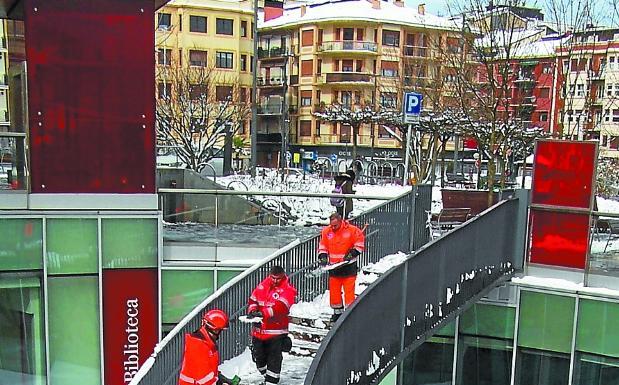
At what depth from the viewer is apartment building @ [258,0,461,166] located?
57.7m

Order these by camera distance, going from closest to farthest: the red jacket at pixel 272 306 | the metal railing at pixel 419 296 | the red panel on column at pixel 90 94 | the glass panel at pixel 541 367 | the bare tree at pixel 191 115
Result: the metal railing at pixel 419 296, the red jacket at pixel 272 306, the red panel on column at pixel 90 94, the glass panel at pixel 541 367, the bare tree at pixel 191 115

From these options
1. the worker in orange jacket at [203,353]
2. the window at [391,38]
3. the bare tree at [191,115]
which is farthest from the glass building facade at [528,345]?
the window at [391,38]

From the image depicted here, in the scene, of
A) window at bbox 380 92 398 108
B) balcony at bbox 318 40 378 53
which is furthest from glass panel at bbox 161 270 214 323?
balcony at bbox 318 40 378 53

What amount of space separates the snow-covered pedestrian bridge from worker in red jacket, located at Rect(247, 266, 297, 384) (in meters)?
0.41

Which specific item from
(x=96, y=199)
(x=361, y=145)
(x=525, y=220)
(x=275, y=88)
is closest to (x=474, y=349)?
(x=525, y=220)

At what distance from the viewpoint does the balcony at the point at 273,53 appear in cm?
6209

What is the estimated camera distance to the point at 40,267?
10859 millimetres

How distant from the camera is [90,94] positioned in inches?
426

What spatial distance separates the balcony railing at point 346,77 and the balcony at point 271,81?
5.23 metres

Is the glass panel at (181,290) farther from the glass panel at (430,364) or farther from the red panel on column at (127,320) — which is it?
the glass panel at (430,364)

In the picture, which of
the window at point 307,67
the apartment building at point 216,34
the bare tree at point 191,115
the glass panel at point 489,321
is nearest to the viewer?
the glass panel at point 489,321

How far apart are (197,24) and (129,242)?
149 feet

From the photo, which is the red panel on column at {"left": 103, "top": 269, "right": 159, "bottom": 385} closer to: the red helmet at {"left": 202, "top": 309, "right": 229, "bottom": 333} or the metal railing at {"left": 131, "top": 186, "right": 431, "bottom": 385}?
the metal railing at {"left": 131, "top": 186, "right": 431, "bottom": 385}

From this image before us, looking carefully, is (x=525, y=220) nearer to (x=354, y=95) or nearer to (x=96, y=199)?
(x=96, y=199)
